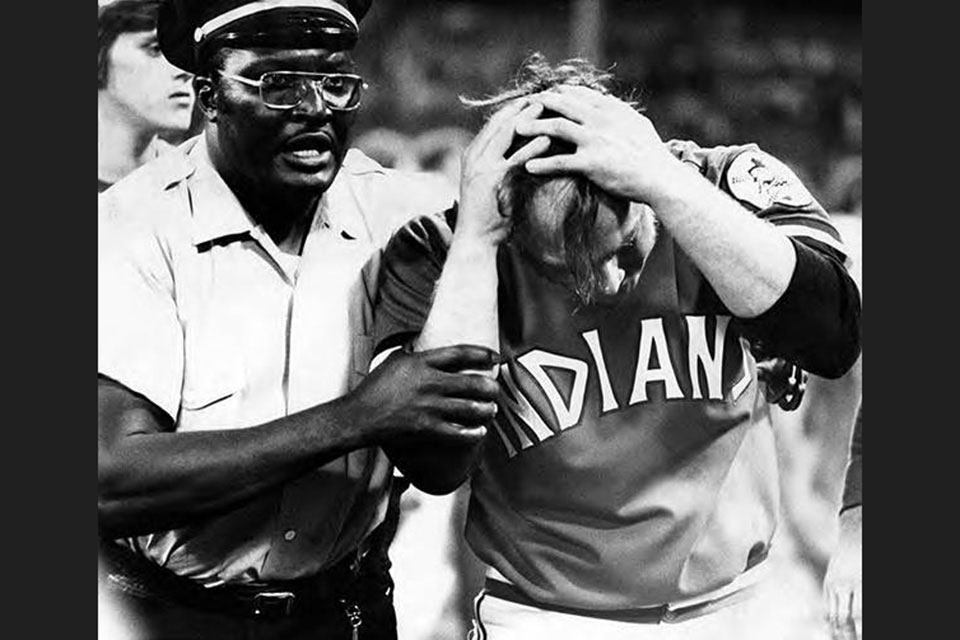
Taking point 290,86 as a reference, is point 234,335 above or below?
below

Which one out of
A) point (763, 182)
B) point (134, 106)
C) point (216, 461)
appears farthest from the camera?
point (763, 182)

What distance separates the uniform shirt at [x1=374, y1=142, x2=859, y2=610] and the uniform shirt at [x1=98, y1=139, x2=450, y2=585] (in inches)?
5.1

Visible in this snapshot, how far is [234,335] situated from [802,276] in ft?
3.92

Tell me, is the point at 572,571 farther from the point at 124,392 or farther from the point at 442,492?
the point at 124,392

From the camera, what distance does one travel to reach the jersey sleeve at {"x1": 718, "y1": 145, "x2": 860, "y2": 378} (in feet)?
11.6

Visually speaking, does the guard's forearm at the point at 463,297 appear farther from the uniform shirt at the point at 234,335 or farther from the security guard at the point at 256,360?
the uniform shirt at the point at 234,335

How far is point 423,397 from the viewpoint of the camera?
135 inches

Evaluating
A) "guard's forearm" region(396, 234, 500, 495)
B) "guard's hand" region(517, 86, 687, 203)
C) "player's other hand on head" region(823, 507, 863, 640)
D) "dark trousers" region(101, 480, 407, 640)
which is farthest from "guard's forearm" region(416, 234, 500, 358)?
"player's other hand on head" region(823, 507, 863, 640)

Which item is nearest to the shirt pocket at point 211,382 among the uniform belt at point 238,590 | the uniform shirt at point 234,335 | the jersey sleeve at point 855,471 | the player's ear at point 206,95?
the uniform shirt at point 234,335

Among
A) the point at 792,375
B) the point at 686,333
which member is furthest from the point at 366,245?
the point at 792,375

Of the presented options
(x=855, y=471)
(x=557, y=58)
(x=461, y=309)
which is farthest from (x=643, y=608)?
(x=557, y=58)

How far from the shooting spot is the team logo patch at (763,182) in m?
3.61

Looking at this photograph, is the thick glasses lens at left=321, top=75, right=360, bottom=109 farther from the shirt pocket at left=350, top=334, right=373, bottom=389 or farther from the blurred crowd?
the shirt pocket at left=350, top=334, right=373, bottom=389

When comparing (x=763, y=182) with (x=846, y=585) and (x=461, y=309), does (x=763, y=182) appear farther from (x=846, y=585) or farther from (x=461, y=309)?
(x=846, y=585)
